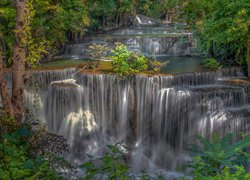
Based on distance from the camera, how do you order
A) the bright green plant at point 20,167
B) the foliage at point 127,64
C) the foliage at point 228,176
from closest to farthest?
the bright green plant at point 20,167, the foliage at point 228,176, the foliage at point 127,64

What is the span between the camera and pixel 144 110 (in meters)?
13.4

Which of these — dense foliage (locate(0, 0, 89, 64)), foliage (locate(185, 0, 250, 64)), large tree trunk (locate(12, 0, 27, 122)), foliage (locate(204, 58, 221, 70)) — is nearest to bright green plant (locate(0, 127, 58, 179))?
large tree trunk (locate(12, 0, 27, 122))

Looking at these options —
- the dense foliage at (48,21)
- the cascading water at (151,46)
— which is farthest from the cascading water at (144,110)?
the cascading water at (151,46)

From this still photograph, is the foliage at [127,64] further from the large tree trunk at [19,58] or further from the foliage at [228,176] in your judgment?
the foliage at [228,176]

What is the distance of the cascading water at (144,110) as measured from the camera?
1234cm

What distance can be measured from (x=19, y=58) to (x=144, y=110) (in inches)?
290

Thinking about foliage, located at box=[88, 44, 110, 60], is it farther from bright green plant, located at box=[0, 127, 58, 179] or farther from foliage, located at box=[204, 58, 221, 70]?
bright green plant, located at box=[0, 127, 58, 179]

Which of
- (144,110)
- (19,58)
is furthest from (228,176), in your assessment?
(144,110)

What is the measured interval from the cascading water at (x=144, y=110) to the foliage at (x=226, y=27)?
1271 mm

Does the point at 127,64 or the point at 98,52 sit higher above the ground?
the point at 98,52

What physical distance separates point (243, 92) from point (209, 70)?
214 centimetres

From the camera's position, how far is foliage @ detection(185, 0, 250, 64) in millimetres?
12297

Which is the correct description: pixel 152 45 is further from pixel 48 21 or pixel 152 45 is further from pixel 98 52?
pixel 48 21

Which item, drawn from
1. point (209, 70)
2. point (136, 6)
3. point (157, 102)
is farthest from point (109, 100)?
point (136, 6)
